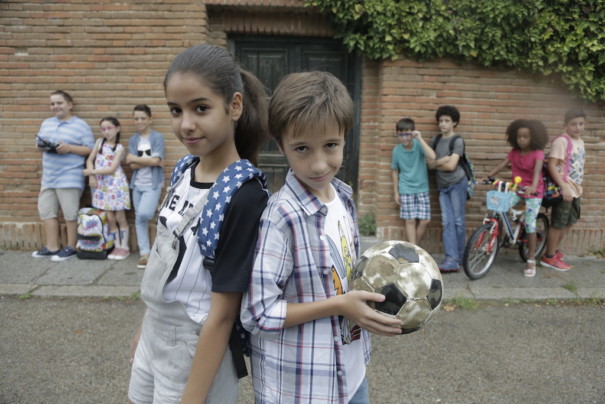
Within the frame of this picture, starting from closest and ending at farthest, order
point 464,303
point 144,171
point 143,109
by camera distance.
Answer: point 464,303 < point 143,109 < point 144,171

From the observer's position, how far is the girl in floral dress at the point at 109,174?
614 centimetres

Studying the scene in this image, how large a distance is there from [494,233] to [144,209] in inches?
182

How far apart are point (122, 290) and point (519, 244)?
5.17 m

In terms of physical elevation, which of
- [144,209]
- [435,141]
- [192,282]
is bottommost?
[144,209]

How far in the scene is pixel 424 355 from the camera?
3.85 m

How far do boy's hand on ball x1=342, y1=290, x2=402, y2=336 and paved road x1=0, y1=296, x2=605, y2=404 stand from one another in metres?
2.07

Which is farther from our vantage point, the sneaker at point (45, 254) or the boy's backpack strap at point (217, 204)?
the sneaker at point (45, 254)

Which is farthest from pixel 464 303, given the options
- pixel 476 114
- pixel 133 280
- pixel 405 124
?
pixel 133 280

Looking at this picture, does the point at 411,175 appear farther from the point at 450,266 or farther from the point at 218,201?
the point at 218,201

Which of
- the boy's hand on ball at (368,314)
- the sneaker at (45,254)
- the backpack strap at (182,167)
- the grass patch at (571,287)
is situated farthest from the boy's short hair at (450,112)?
the sneaker at (45,254)

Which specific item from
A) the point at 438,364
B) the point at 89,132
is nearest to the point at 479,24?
the point at 438,364

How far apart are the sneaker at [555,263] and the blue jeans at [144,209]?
5.45 meters

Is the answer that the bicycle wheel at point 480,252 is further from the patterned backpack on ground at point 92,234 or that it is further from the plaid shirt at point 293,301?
the patterned backpack on ground at point 92,234

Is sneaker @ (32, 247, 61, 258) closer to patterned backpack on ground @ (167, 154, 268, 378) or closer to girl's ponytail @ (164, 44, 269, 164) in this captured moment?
girl's ponytail @ (164, 44, 269, 164)
